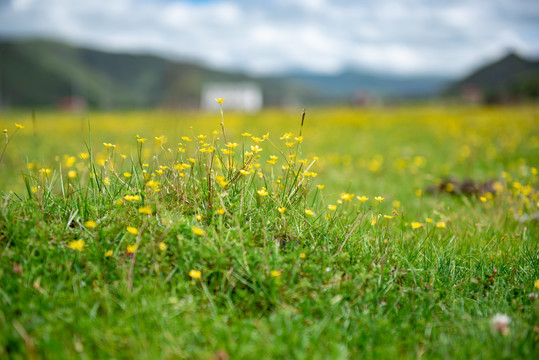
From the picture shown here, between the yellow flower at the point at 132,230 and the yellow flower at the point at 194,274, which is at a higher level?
the yellow flower at the point at 132,230

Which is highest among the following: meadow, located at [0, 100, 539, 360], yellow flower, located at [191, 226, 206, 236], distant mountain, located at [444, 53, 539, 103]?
distant mountain, located at [444, 53, 539, 103]

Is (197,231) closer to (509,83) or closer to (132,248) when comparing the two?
(132,248)

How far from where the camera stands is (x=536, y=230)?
3883mm

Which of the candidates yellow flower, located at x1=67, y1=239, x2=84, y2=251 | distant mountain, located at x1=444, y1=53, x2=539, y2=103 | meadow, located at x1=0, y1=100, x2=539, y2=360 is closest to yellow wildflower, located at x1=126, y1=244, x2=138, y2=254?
meadow, located at x1=0, y1=100, x2=539, y2=360

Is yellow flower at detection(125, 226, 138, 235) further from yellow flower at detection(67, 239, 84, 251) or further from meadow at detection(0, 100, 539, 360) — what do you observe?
yellow flower at detection(67, 239, 84, 251)

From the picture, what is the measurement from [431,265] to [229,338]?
151cm

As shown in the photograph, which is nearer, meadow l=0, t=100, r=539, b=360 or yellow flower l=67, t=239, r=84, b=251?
meadow l=0, t=100, r=539, b=360

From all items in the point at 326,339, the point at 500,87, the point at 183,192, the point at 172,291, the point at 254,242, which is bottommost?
the point at 326,339

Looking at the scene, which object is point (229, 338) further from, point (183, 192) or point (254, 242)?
point (183, 192)

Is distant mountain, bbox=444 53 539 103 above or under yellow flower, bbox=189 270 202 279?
above

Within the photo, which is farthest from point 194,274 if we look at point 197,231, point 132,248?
point 132,248

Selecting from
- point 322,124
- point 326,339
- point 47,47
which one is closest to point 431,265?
point 326,339

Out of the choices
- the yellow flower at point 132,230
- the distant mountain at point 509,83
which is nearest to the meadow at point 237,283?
the yellow flower at point 132,230

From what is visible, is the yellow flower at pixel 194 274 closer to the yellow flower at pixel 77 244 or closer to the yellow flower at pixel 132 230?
the yellow flower at pixel 132 230
